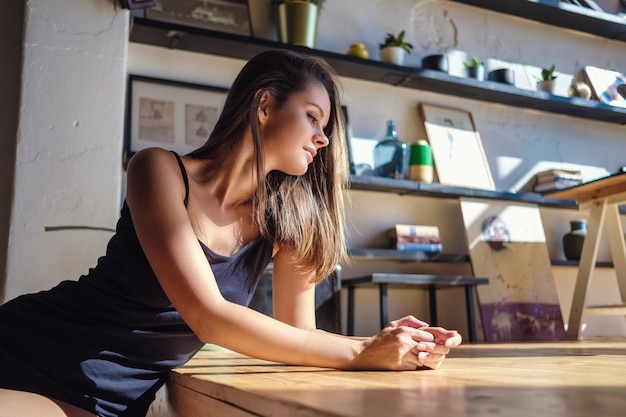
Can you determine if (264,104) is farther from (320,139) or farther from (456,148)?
(456,148)

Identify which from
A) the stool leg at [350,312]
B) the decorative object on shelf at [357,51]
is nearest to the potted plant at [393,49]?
the decorative object on shelf at [357,51]

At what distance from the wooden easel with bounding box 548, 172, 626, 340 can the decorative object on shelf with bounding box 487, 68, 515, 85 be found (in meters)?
0.92

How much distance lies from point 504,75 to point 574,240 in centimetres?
109

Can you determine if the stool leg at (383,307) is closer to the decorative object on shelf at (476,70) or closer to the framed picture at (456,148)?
the framed picture at (456,148)

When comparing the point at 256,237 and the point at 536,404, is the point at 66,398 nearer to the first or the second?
the point at 256,237

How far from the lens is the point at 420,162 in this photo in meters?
3.34

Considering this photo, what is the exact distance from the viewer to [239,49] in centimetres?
307

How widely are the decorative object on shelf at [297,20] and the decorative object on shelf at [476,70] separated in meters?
1.07

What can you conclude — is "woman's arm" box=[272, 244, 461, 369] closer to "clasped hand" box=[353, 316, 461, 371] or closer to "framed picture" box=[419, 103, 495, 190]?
"clasped hand" box=[353, 316, 461, 371]

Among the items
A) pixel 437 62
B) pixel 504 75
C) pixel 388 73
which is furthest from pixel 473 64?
pixel 388 73

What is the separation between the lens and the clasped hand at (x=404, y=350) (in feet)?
3.26

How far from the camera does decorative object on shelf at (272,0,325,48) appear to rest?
3096 mm

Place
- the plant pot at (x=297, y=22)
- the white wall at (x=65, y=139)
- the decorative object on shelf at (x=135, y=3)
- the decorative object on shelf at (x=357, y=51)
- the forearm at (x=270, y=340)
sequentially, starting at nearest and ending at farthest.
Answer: the forearm at (x=270, y=340)
the white wall at (x=65, y=139)
the decorative object on shelf at (x=135, y=3)
the plant pot at (x=297, y=22)
the decorative object on shelf at (x=357, y=51)

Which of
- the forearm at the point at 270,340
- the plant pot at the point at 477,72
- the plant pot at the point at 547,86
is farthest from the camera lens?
the plant pot at the point at 547,86
